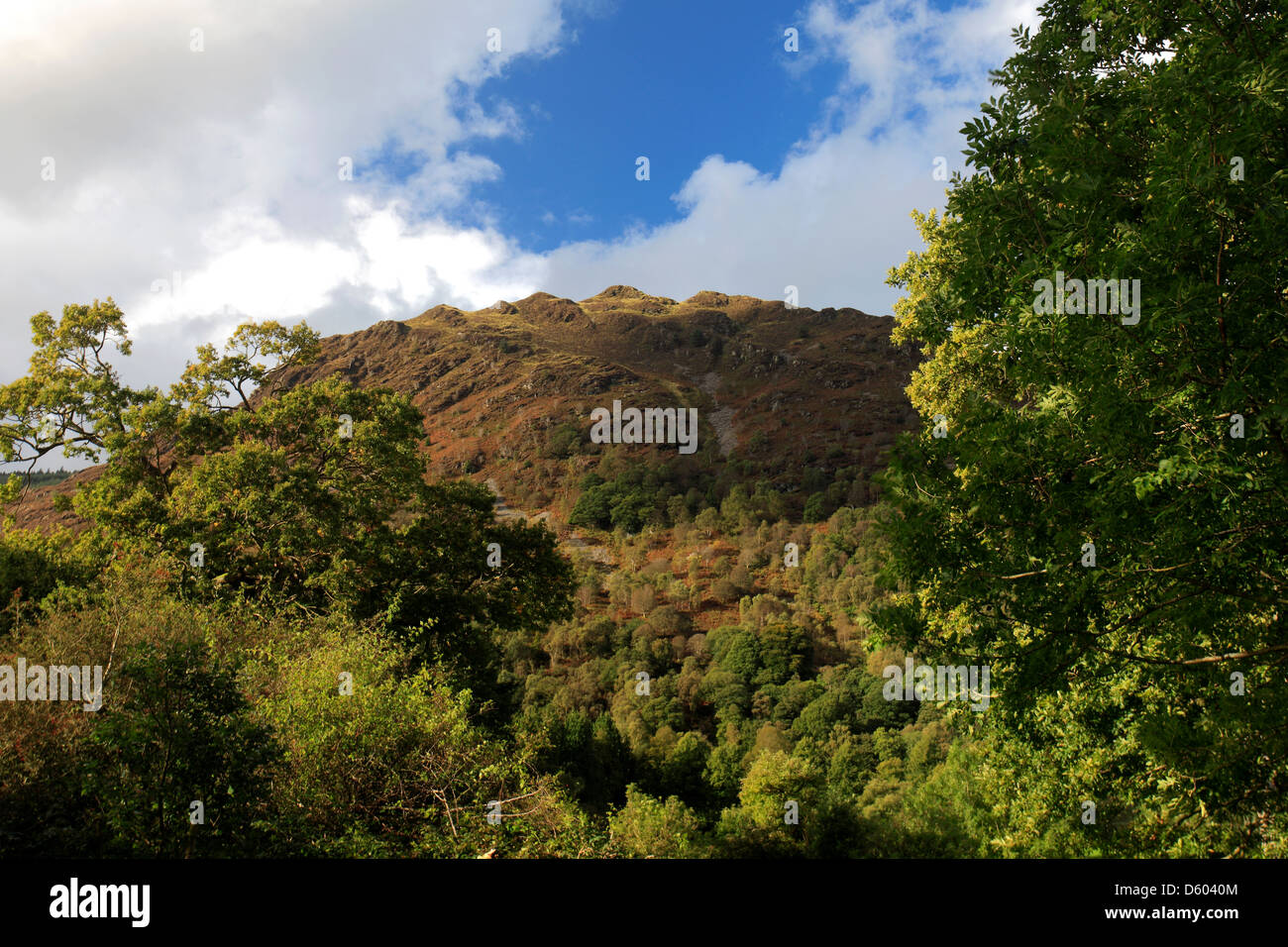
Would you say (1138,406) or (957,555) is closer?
(1138,406)

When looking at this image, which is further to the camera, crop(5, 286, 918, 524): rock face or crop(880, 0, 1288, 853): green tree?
crop(5, 286, 918, 524): rock face

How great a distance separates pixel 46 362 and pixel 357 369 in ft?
615

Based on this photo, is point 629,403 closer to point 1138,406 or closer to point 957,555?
point 957,555

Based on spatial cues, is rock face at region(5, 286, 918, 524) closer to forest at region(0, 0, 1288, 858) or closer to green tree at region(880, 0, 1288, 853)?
forest at region(0, 0, 1288, 858)

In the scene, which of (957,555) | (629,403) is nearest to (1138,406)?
(957,555)

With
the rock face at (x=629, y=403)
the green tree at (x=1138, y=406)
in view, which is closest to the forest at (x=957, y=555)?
the green tree at (x=1138, y=406)

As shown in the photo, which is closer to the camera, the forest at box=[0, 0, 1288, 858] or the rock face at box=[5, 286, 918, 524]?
the forest at box=[0, 0, 1288, 858]

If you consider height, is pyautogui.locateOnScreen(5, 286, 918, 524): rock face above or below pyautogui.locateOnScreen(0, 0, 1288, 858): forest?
above

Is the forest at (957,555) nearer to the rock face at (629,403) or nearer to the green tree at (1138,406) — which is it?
the green tree at (1138,406)

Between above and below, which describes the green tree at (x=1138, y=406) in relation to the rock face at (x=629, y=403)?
below

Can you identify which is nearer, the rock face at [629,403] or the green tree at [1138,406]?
the green tree at [1138,406]

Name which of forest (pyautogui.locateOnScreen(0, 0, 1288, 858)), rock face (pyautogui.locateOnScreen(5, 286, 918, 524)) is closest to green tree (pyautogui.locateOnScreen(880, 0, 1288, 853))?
forest (pyautogui.locateOnScreen(0, 0, 1288, 858))

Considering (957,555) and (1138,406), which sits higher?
(1138,406)
